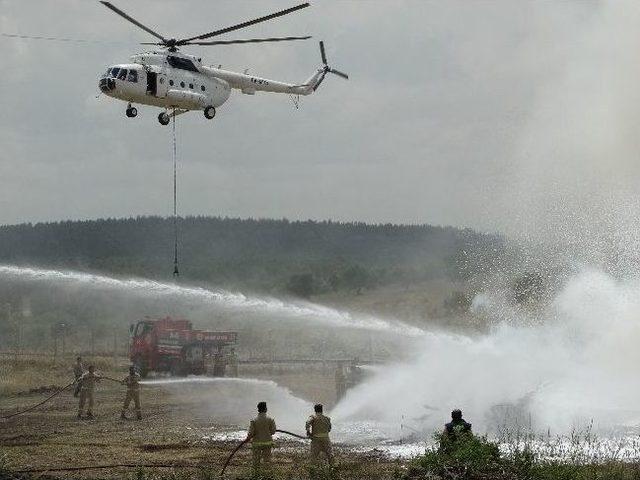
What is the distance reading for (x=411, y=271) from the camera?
104062mm

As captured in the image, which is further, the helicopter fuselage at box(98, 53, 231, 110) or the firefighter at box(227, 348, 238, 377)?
the firefighter at box(227, 348, 238, 377)

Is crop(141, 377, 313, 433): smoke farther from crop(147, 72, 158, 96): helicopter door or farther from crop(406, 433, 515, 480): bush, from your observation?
crop(147, 72, 158, 96): helicopter door

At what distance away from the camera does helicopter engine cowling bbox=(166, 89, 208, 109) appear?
33.6 m

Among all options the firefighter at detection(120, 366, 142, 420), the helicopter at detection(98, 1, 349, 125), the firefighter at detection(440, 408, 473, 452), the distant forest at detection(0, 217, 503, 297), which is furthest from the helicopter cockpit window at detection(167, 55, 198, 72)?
the distant forest at detection(0, 217, 503, 297)

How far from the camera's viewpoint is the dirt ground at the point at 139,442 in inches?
747

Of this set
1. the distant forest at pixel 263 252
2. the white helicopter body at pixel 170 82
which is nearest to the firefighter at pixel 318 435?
the white helicopter body at pixel 170 82

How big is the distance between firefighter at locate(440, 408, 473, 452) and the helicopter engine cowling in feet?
60.9

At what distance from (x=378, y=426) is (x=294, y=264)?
107m

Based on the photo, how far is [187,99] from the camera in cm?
3403

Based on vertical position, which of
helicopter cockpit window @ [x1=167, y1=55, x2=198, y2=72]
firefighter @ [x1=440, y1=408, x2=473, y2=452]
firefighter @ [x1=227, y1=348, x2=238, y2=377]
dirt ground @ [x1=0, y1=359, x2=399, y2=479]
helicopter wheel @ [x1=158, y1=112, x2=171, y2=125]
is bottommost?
dirt ground @ [x1=0, y1=359, x2=399, y2=479]

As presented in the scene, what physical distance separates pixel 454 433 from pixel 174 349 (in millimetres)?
26549

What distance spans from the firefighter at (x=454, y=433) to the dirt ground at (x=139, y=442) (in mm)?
1175

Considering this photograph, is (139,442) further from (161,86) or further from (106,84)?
(161,86)

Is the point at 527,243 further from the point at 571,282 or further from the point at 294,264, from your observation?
the point at 294,264
